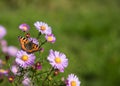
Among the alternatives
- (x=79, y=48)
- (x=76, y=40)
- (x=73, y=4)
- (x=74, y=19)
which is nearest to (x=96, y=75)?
(x=79, y=48)

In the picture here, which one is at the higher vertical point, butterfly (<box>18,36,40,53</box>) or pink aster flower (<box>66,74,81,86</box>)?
butterfly (<box>18,36,40,53</box>)

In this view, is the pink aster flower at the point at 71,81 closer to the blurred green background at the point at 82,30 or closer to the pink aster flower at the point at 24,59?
the pink aster flower at the point at 24,59

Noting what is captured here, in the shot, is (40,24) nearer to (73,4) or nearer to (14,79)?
(14,79)

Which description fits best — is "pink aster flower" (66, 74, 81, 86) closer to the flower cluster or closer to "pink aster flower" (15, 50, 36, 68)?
the flower cluster

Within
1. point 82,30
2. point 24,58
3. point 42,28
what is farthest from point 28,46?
point 82,30

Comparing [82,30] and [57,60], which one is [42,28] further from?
[82,30]

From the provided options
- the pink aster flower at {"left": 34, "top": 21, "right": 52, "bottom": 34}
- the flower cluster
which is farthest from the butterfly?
the pink aster flower at {"left": 34, "top": 21, "right": 52, "bottom": 34}

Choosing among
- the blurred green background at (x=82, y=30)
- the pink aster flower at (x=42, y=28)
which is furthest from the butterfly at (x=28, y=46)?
the blurred green background at (x=82, y=30)
